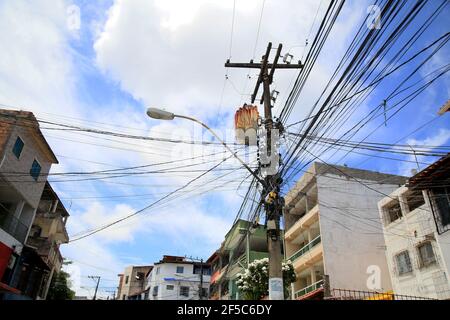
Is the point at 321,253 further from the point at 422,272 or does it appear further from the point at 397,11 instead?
the point at 397,11

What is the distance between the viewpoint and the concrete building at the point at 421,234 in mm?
14453

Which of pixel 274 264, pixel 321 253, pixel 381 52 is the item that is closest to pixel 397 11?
pixel 381 52

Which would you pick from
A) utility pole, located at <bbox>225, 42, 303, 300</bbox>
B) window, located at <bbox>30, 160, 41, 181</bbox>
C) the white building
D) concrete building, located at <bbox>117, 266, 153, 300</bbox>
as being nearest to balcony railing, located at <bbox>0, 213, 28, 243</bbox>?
window, located at <bbox>30, 160, 41, 181</bbox>

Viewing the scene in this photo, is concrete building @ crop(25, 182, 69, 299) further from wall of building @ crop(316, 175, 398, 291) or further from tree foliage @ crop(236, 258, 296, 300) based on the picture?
wall of building @ crop(316, 175, 398, 291)

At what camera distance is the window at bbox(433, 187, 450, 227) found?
1449 centimetres

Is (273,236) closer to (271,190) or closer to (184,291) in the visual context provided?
(271,190)

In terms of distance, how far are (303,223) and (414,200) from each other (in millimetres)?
9264

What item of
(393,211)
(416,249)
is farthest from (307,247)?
(416,249)

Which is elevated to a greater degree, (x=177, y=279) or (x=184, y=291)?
(x=177, y=279)

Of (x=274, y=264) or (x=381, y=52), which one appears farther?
(x=274, y=264)

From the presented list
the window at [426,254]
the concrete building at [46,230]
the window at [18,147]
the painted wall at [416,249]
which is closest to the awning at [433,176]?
the painted wall at [416,249]

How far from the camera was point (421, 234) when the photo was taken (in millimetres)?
16047
